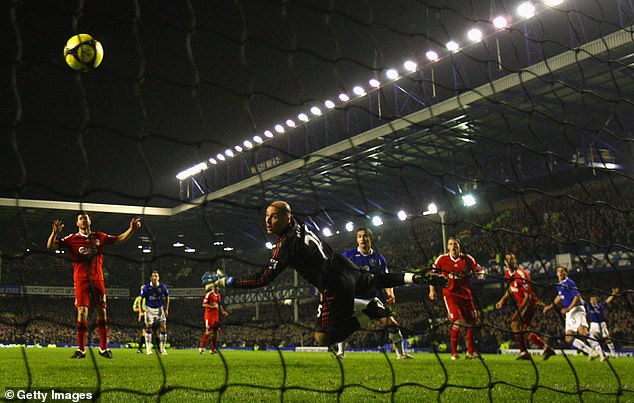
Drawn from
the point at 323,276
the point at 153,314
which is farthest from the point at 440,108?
the point at 323,276

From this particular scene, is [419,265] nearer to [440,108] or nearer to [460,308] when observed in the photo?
[440,108]

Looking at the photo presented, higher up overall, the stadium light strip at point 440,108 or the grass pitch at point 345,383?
the stadium light strip at point 440,108

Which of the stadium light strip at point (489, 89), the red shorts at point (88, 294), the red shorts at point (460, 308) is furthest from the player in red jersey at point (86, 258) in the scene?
the stadium light strip at point (489, 89)

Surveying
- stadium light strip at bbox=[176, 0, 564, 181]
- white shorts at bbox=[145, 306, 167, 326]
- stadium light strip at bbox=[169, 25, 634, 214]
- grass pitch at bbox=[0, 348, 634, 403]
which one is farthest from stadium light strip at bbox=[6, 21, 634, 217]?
grass pitch at bbox=[0, 348, 634, 403]

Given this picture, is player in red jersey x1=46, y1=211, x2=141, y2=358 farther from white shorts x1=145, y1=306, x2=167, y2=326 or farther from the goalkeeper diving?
white shorts x1=145, y1=306, x2=167, y2=326

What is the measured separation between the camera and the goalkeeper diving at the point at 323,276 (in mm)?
3199

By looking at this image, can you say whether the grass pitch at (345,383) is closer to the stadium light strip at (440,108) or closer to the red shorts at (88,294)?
the red shorts at (88,294)

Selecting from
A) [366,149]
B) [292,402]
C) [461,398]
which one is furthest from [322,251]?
[366,149]

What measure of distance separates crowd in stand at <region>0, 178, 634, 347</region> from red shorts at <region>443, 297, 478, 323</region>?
164cm

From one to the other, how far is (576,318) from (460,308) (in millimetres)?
3004

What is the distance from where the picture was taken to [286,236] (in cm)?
342

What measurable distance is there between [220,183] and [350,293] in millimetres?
27731

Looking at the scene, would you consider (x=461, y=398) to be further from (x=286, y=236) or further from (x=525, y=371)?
(x=525, y=371)

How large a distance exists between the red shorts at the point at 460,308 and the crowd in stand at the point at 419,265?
1.64 metres
